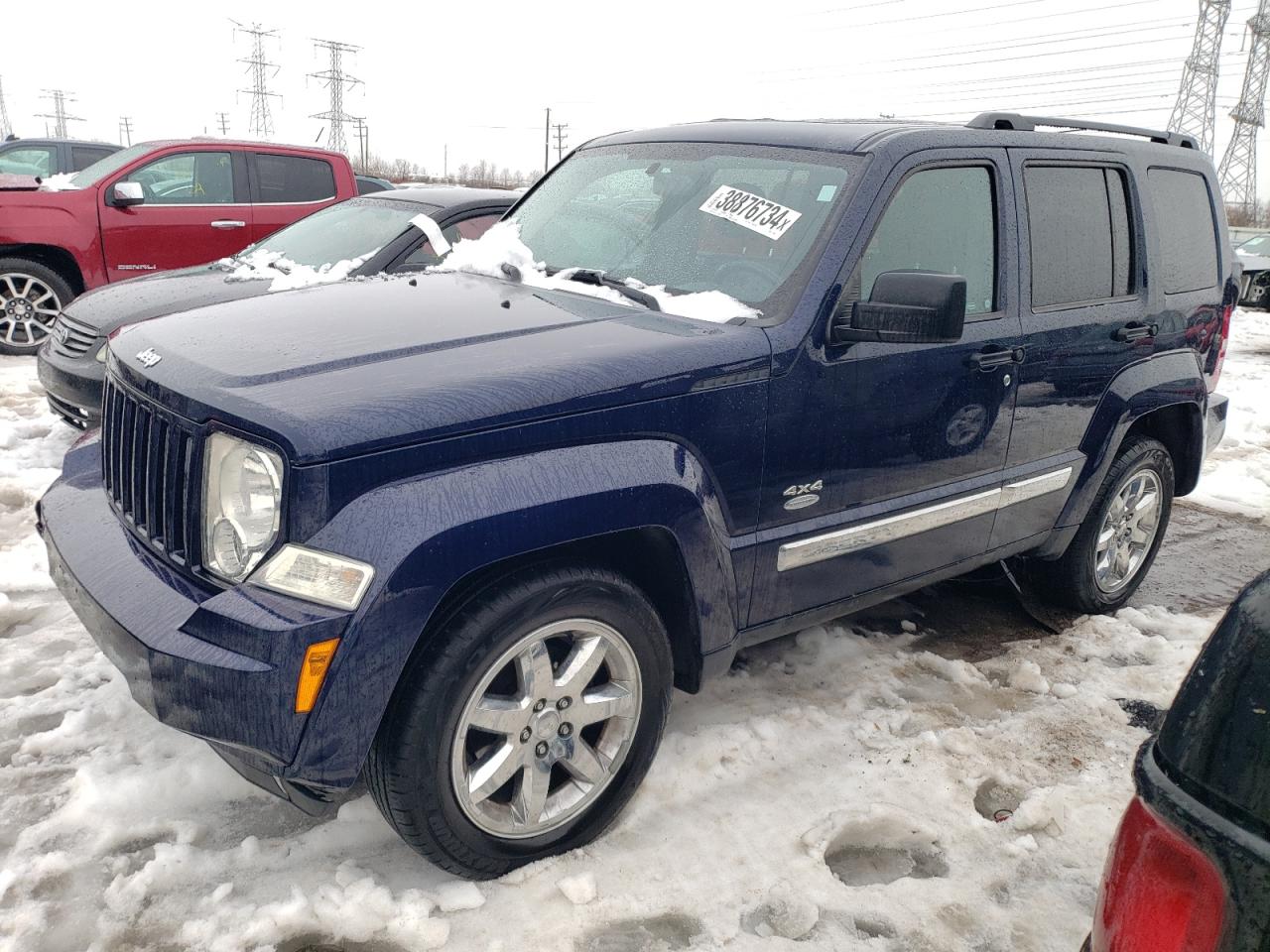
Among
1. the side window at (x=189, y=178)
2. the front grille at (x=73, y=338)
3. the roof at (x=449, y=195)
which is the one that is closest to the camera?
the front grille at (x=73, y=338)

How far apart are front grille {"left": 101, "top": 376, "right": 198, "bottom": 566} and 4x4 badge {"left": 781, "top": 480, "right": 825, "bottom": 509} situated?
154 cm

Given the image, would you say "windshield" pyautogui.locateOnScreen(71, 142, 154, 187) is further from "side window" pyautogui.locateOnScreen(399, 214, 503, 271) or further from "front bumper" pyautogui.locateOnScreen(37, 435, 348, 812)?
"front bumper" pyautogui.locateOnScreen(37, 435, 348, 812)

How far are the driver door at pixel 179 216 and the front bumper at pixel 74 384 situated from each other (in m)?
2.65

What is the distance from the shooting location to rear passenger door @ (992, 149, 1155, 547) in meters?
3.51

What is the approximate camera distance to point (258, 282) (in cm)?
557

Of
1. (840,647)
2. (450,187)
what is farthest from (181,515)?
(450,187)

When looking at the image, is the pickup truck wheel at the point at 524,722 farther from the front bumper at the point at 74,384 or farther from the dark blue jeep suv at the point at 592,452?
the front bumper at the point at 74,384

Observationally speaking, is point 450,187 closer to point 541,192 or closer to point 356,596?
point 541,192

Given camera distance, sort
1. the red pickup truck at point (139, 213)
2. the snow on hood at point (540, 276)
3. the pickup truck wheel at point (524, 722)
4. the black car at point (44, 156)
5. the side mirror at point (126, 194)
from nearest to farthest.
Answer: the pickup truck wheel at point (524, 722), the snow on hood at point (540, 276), the side mirror at point (126, 194), the red pickup truck at point (139, 213), the black car at point (44, 156)

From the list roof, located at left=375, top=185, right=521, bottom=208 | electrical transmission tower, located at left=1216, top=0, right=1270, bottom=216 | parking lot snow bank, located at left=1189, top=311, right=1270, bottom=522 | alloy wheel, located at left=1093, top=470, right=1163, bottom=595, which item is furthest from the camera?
electrical transmission tower, located at left=1216, top=0, right=1270, bottom=216

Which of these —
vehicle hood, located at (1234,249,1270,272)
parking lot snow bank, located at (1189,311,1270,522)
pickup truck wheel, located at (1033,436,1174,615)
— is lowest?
parking lot snow bank, located at (1189,311,1270,522)

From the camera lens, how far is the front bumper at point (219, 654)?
81.1 inches

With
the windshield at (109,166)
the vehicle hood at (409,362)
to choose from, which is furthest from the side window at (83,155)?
the vehicle hood at (409,362)

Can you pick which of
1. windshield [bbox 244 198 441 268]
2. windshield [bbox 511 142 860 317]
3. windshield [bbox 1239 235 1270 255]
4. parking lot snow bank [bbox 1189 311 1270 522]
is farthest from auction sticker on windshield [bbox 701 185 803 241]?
windshield [bbox 1239 235 1270 255]
